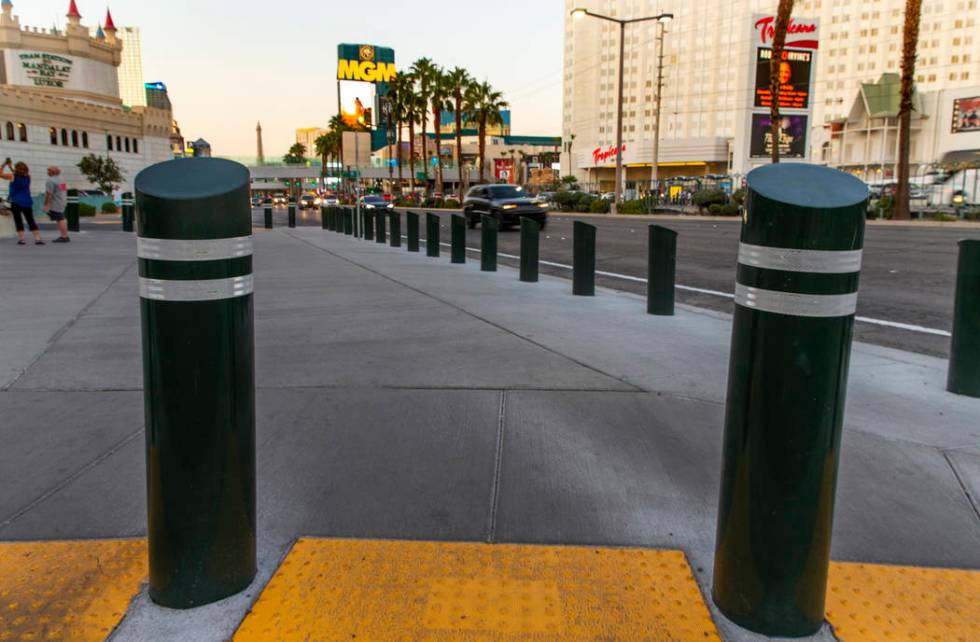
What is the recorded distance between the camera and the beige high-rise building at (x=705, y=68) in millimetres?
108562

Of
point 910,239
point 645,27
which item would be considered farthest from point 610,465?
point 645,27

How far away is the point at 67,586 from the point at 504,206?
25194 mm

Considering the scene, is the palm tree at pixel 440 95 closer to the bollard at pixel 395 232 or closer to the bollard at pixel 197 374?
the bollard at pixel 395 232

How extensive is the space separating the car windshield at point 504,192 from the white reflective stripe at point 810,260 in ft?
86.8

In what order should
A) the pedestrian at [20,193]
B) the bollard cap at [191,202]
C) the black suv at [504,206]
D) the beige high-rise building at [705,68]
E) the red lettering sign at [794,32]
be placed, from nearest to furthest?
the bollard cap at [191,202] < the pedestrian at [20,193] < the black suv at [504,206] < the red lettering sign at [794,32] < the beige high-rise building at [705,68]

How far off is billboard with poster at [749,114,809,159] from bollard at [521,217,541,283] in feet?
172

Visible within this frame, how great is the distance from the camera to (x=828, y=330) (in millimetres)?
2227

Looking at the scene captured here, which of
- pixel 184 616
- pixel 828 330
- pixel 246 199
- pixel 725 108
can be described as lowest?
pixel 184 616

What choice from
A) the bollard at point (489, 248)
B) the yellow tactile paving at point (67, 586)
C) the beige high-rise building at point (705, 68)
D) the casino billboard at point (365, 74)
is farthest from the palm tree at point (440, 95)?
the yellow tactile paving at point (67, 586)

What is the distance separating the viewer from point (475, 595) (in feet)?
8.46

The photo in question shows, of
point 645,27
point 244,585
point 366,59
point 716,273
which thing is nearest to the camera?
point 244,585

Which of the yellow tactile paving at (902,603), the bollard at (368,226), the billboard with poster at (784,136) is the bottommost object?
the yellow tactile paving at (902,603)

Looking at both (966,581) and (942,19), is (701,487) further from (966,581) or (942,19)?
(942,19)

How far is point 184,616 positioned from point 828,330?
6.94 feet
